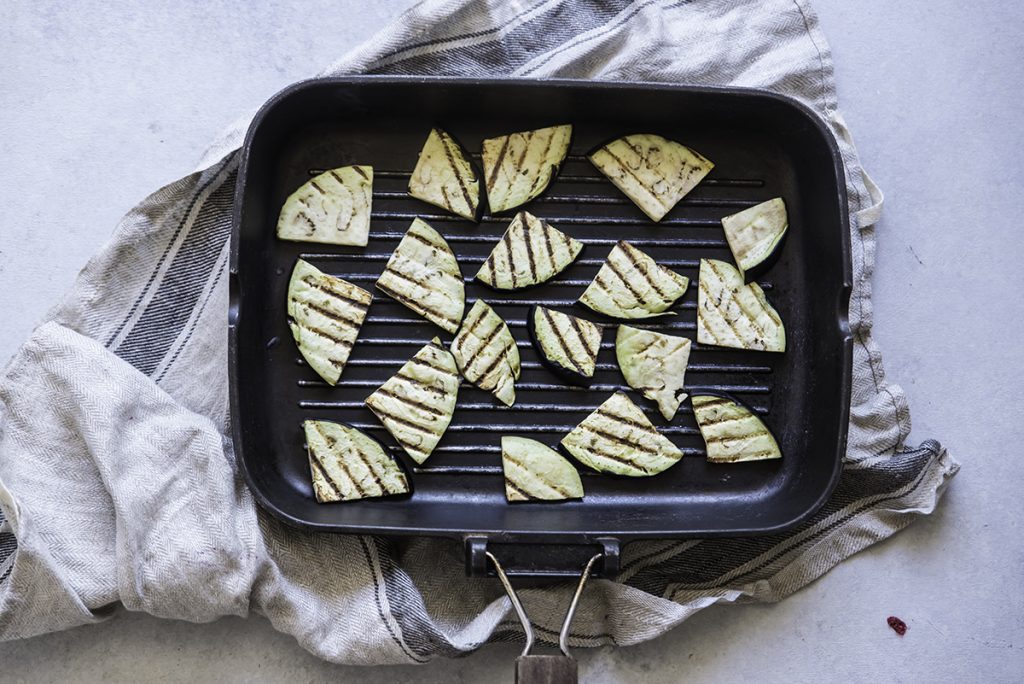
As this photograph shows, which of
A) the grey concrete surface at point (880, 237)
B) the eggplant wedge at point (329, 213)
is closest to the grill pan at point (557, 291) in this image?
the eggplant wedge at point (329, 213)

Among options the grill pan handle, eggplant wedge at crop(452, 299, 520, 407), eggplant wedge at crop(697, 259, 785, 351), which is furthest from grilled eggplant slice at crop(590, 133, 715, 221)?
the grill pan handle

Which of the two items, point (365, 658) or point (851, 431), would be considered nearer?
point (365, 658)

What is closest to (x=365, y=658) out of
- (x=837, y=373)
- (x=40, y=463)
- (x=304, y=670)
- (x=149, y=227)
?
(x=304, y=670)

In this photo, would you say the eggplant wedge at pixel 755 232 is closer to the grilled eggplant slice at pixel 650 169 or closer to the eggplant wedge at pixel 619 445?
the grilled eggplant slice at pixel 650 169

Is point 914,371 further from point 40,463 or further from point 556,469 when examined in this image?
point 40,463

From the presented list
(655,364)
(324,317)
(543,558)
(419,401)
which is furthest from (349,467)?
(655,364)

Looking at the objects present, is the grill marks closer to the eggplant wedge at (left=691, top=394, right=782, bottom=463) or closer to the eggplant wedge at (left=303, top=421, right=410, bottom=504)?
the eggplant wedge at (left=691, top=394, right=782, bottom=463)
